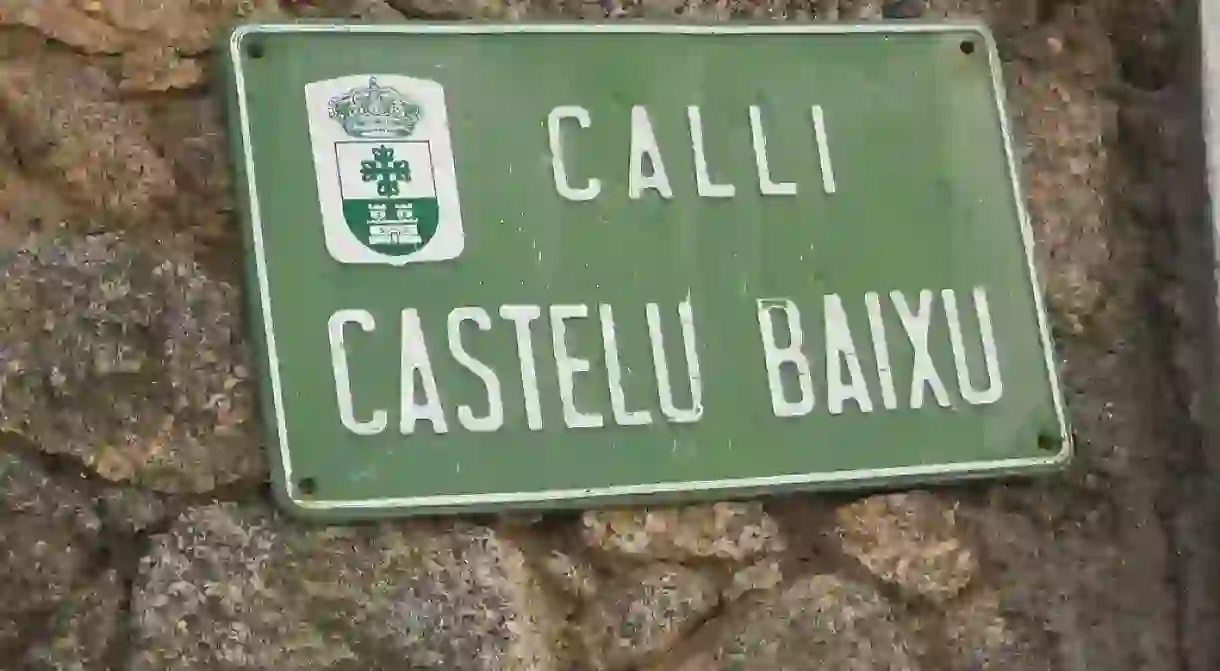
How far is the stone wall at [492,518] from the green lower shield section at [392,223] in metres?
0.09

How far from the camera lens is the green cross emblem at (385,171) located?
88 cm

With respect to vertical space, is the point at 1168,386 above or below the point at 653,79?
below

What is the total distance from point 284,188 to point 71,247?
14 cm

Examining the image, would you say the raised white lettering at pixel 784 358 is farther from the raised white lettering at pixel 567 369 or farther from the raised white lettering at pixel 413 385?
the raised white lettering at pixel 413 385

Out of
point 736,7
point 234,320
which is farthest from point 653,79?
point 234,320

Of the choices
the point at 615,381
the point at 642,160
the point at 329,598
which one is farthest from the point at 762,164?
the point at 329,598

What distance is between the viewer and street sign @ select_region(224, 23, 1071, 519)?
87cm

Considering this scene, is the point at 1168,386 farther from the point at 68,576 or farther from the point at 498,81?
the point at 68,576

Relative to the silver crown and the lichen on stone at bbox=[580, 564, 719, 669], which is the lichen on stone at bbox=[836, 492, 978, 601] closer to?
the lichen on stone at bbox=[580, 564, 719, 669]

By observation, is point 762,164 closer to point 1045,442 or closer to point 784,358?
point 784,358

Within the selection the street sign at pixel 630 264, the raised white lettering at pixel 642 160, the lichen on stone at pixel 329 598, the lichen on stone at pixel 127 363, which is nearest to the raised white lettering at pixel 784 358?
the street sign at pixel 630 264

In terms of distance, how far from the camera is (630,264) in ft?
3.04

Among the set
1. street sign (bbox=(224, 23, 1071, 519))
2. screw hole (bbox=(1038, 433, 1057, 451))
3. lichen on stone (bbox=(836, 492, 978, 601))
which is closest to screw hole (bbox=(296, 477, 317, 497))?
street sign (bbox=(224, 23, 1071, 519))

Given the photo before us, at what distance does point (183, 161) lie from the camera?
2.92 ft
